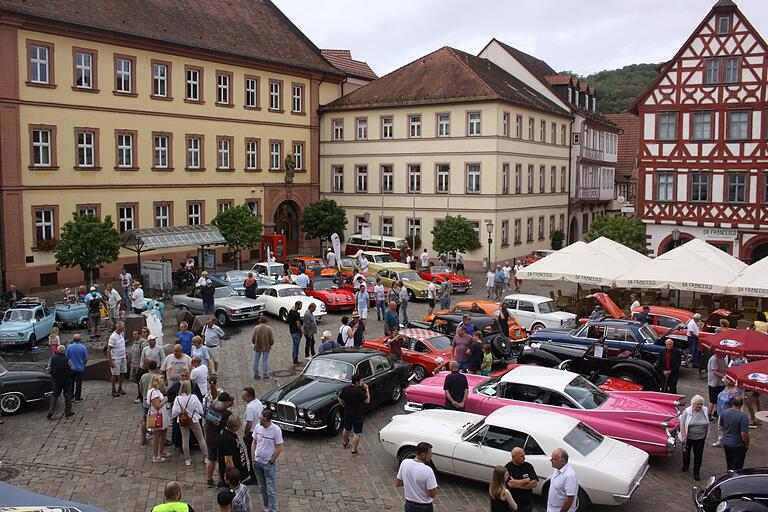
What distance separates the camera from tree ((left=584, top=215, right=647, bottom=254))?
115ft

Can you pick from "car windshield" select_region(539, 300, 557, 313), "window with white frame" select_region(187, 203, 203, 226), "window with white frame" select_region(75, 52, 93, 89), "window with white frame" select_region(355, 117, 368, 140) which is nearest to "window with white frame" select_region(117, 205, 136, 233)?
"window with white frame" select_region(187, 203, 203, 226)

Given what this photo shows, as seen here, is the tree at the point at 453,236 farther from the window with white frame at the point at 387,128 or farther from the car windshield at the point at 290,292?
the car windshield at the point at 290,292

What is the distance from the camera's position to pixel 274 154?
45.1 m

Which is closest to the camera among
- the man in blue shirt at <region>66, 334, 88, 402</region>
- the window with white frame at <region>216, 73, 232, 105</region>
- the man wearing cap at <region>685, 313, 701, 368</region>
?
the man in blue shirt at <region>66, 334, 88, 402</region>

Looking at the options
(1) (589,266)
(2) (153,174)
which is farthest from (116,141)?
(1) (589,266)

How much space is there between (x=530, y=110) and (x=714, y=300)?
22.3 metres

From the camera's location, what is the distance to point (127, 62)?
36281 millimetres

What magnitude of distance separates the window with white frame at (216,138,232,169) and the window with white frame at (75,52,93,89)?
27.5 ft

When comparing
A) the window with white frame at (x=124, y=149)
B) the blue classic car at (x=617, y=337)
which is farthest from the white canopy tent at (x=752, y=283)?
the window with white frame at (x=124, y=149)

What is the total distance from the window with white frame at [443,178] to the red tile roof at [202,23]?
10.0 m

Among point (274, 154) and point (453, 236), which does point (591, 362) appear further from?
point (274, 154)

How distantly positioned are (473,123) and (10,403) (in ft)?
106

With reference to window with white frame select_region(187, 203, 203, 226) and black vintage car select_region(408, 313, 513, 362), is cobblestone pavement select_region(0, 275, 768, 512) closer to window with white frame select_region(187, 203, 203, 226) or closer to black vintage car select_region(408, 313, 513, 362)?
black vintage car select_region(408, 313, 513, 362)

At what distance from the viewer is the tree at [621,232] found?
34969mm
